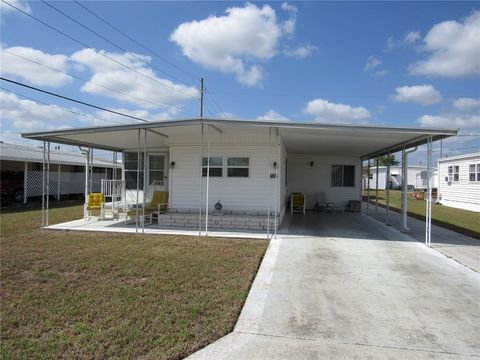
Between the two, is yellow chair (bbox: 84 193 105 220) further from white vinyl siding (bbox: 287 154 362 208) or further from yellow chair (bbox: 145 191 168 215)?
white vinyl siding (bbox: 287 154 362 208)

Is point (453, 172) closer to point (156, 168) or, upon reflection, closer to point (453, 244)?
point (453, 244)

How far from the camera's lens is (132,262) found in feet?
19.4

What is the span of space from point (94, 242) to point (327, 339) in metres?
6.02

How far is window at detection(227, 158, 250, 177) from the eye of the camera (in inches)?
399

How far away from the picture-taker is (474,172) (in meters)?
17.4

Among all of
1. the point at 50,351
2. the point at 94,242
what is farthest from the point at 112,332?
the point at 94,242

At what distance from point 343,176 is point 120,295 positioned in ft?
42.3

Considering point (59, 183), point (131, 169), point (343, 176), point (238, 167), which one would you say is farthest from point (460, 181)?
point (59, 183)

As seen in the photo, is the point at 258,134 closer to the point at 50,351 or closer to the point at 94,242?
the point at 94,242

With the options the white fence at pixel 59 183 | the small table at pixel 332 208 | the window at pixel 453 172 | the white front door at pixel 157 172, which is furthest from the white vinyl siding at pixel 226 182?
the window at pixel 453 172

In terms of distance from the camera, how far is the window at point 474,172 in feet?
55.9

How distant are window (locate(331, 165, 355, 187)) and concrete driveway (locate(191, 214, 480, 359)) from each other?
27.5ft

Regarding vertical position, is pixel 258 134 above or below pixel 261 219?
above

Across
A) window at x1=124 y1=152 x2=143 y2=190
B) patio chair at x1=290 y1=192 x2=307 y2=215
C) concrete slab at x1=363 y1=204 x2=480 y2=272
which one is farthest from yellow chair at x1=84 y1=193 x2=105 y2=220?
concrete slab at x1=363 y1=204 x2=480 y2=272
